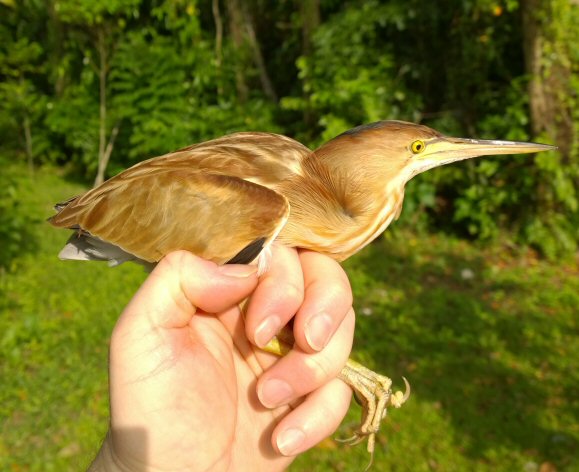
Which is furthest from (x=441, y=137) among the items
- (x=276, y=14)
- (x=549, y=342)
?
(x=276, y=14)

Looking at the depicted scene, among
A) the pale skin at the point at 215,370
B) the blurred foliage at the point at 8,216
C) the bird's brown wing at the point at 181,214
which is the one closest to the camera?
the pale skin at the point at 215,370

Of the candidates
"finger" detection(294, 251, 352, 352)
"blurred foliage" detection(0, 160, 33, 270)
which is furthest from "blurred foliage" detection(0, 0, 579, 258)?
"finger" detection(294, 251, 352, 352)

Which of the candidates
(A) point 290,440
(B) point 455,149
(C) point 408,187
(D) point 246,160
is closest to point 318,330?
(A) point 290,440

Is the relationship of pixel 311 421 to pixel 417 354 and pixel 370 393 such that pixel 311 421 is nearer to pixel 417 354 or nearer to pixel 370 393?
pixel 370 393

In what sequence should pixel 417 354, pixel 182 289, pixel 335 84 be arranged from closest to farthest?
pixel 182 289
pixel 417 354
pixel 335 84

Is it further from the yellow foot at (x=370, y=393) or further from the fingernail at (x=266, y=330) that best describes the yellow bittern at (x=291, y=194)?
the fingernail at (x=266, y=330)

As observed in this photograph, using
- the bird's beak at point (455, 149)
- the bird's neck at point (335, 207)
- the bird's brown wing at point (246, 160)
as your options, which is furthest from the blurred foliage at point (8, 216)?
the bird's beak at point (455, 149)

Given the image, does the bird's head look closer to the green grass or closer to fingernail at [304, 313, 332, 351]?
fingernail at [304, 313, 332, 351]
